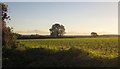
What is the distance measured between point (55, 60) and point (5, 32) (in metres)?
11.3

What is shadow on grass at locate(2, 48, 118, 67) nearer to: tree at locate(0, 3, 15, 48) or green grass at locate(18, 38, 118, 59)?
green grass at locate(18, 38, 118, 59)

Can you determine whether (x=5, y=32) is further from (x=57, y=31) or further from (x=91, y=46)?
(x=57, y=31)

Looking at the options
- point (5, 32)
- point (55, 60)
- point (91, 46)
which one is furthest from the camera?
point (91, 46)

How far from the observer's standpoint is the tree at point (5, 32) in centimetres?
2960

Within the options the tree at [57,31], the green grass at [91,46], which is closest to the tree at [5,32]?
the green grass at [91,46]

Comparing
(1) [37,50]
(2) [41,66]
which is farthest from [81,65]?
(1) [37,50]

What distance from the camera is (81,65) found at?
62.0 feet

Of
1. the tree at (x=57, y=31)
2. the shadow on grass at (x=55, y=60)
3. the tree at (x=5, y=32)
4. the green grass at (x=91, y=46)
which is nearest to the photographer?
the shadow on grass at (x=55, y=60)

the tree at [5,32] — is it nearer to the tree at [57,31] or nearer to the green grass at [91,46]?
the green grass at [91,46]

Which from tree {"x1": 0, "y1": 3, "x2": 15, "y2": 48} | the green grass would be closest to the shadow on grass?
the green grass

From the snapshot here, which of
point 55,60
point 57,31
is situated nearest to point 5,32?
point 55,60

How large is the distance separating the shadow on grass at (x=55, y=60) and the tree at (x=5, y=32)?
20.1 feet

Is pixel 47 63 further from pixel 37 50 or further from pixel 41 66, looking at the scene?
pixel 37 50

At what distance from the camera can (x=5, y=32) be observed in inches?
1196
